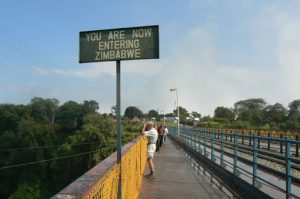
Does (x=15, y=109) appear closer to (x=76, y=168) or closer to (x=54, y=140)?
(x=54, y=140)

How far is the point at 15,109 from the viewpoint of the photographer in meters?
133

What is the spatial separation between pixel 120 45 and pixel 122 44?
3 cm

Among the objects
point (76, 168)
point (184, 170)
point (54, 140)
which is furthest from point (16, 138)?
point (184, 170)

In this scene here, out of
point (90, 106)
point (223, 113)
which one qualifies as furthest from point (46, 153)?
point (223, 113)

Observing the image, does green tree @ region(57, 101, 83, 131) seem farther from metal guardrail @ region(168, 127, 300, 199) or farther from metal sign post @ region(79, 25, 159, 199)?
metal sign post @ region(79, 25, 159, 199)

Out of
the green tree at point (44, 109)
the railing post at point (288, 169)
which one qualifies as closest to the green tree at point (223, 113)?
the green tree at point (44, 109)

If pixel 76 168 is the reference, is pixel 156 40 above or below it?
above

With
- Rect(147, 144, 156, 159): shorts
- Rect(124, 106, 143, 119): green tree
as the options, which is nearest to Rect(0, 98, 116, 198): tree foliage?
Rect(147, 144, 156, 159): shorts

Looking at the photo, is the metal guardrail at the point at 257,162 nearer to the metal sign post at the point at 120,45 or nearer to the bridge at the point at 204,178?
the bridge at the point at 204,178

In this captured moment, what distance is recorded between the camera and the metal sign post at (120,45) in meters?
5.98

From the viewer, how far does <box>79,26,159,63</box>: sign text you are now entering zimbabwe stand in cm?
598

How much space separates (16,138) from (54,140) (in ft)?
30.8

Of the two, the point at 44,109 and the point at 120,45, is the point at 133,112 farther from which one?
the point at 120,45

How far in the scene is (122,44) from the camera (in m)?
6.02
